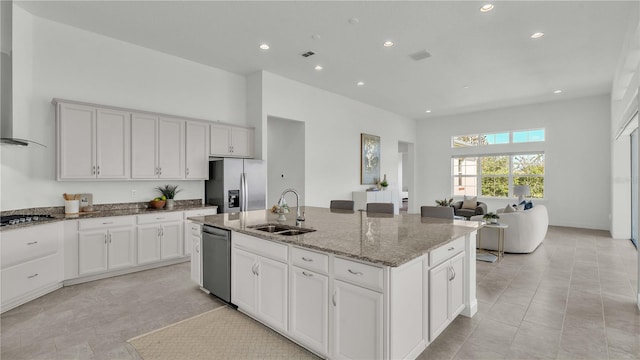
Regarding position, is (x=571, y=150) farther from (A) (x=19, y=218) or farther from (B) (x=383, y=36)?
(A) (x=19, y=218)

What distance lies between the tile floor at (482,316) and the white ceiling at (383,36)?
3245 millimetres

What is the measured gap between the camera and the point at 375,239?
2.24m

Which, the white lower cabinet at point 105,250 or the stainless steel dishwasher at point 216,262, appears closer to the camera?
the stainless steel dishwasher at point 216,262

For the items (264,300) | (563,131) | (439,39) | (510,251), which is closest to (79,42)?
(264,300)

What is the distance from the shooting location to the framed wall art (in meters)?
7.89

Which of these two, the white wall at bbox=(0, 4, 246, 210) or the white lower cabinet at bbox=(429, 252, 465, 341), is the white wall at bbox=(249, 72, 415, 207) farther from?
the white lower cabinet at bbox=(429, 252, 465, 341)

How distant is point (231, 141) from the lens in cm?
537

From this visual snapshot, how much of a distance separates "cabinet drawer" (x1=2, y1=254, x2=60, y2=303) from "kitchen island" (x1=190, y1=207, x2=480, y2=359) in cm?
218

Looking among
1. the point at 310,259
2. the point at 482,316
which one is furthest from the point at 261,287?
the point at 482,316

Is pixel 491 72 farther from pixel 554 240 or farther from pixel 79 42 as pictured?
pixel 79 42

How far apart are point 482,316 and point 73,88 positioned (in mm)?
5522

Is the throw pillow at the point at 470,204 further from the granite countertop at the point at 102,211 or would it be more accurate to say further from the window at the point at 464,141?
the granite countertop at the point at 102,211

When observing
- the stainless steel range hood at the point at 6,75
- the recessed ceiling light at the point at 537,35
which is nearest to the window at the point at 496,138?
the recessed ceiling light at the point at 537,35

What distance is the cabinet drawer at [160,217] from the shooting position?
4.13m
